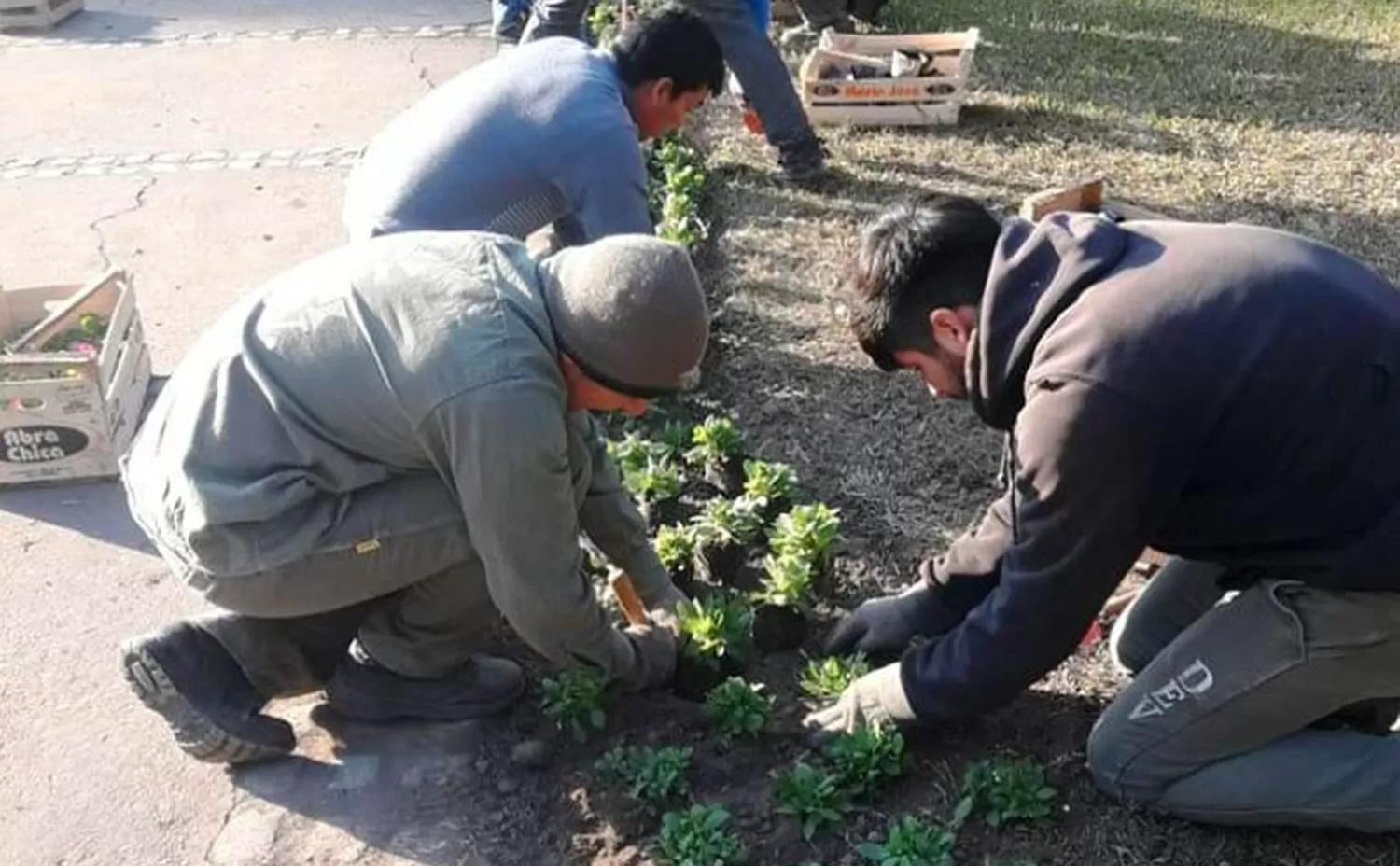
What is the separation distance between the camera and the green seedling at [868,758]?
3.34 m

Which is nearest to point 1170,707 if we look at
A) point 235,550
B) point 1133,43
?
point 235,550

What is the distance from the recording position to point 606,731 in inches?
144

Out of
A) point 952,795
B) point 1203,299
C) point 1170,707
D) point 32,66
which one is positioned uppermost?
point 1203,299

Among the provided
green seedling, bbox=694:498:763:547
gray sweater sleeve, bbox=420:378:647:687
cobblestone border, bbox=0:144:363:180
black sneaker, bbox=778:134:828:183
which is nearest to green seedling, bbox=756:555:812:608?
green seedling, bbox=694:498:763:547

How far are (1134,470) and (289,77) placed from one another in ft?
22.9

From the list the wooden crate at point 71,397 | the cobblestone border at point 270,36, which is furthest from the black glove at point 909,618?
the cobblestone border at point 270,36

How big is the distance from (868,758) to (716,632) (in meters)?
0.54

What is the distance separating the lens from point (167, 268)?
6.24 m

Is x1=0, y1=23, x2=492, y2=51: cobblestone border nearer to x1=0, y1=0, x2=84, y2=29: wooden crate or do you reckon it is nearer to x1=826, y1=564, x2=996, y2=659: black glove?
x1=0, y1=0, x2=84, y2=29: wooden crate

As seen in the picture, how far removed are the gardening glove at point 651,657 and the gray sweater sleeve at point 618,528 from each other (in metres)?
0.15

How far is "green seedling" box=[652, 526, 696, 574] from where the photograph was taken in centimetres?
414

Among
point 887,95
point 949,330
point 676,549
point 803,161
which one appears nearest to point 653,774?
point 676,549

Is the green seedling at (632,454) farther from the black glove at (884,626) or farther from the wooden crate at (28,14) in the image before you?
the wooden crate at (28,14)

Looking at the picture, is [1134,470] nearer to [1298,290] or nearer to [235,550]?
[1298,290]
